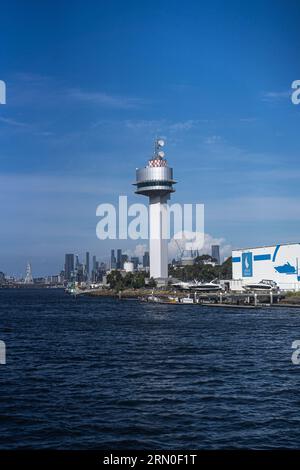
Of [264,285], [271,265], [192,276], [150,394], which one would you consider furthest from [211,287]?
[150,394]

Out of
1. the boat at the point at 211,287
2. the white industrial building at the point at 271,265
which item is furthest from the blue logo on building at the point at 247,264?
the boat at the point at 211,287

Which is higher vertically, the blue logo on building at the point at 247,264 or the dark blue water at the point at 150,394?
the blue logo on building at the point at 247,264

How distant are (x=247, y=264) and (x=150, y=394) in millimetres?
89475

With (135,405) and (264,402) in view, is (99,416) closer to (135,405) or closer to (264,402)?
(135,405)

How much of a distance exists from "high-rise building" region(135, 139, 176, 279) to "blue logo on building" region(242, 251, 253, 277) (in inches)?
2017

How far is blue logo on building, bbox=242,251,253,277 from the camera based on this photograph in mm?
108500

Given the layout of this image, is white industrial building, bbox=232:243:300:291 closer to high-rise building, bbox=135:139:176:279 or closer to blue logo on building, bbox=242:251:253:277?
blue logo on building, bbox=242:251:253:277

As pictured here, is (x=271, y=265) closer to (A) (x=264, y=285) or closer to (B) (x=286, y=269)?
(B) (x=286, y=269)

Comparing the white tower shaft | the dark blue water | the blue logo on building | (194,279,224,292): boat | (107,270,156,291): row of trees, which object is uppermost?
the white tower shaft

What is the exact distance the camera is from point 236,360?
2992cm

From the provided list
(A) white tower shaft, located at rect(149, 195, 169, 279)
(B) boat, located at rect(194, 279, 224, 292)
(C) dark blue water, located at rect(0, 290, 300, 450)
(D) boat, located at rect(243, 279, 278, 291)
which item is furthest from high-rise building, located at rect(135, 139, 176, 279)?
(C) dark blue water, located at rect(0, 290, 300, 450)

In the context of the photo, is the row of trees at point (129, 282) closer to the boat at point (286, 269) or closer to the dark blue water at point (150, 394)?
the boat at point (286, 269)

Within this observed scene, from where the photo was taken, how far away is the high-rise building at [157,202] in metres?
162
